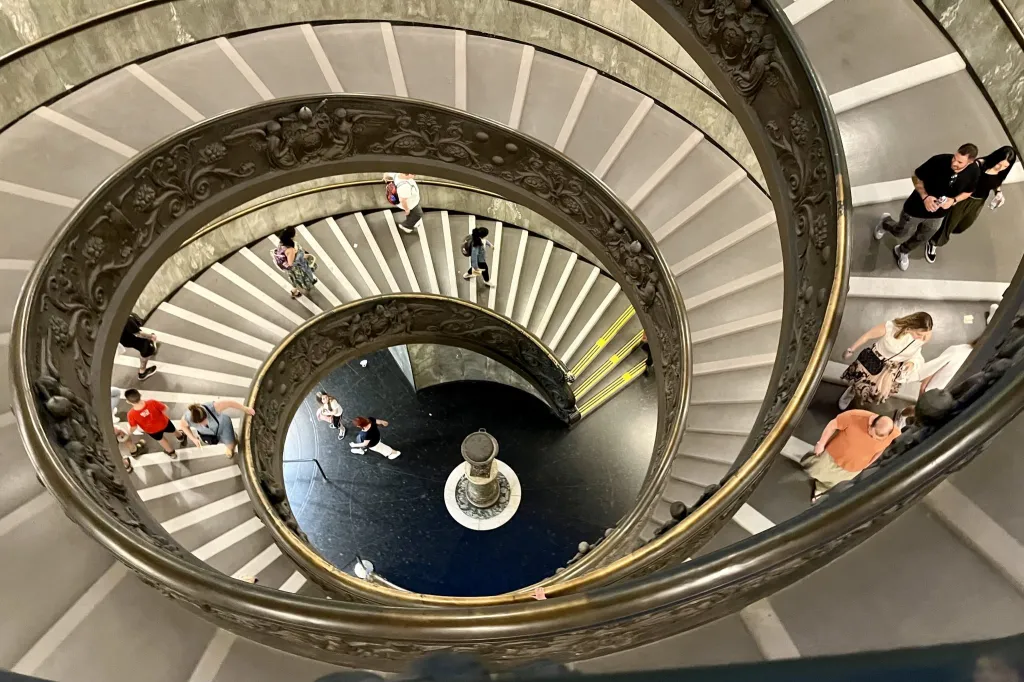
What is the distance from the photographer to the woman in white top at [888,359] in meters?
3.80

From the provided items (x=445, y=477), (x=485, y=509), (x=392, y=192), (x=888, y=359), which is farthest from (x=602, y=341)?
(x=888, y=359)

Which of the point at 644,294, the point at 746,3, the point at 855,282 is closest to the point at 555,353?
the point at 644,294

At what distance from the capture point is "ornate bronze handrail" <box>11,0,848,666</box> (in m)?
2.35

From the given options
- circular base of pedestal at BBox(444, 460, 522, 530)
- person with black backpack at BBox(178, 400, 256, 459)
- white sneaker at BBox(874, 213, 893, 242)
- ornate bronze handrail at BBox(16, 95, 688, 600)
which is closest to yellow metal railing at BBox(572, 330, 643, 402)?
circular base of pedestal at BBox(444, 460, 522, 530)

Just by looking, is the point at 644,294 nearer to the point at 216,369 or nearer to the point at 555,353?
the point at 555,353

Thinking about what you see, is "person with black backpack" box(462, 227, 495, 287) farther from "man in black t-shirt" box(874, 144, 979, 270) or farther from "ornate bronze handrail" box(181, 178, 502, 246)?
"man in black t-shirt" box(874, 144, 979, 270)

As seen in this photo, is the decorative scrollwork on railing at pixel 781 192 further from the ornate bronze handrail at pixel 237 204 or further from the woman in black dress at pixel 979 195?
the ornate bronze handrail at pixel 237 204

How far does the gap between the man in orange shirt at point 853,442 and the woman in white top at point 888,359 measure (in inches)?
16.3

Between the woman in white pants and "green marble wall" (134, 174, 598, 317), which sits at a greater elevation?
"green marble wall" (134, 174, 598, 317)

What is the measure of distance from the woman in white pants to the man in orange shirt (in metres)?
7.46

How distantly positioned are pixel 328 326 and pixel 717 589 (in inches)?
306

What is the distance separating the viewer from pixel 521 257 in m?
10.5

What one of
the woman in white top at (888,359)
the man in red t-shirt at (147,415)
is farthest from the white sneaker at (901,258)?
the man in red t-shirt at (147,415)

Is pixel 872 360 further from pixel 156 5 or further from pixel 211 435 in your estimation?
pixel 156 5
